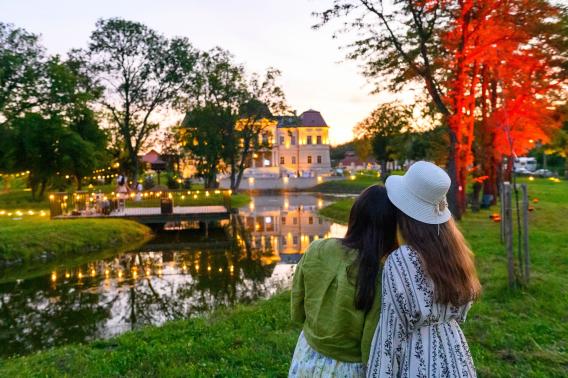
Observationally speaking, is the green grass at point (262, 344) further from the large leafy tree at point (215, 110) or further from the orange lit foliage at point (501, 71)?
the large leafy tree at point (215, 110)

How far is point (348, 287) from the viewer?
186cm

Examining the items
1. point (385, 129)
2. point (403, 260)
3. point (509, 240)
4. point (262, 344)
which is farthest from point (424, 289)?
point (385, 129)

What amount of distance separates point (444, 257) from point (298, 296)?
71 centimetres

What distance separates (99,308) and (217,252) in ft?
19.4

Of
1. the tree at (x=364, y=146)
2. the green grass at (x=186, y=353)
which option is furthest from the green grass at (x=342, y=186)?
the green grass at (x=186, y=353)

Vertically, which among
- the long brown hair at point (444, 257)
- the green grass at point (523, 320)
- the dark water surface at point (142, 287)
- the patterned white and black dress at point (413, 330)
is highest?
the long brown hair at point (444, 257)

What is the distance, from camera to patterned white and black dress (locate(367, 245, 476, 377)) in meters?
1.70

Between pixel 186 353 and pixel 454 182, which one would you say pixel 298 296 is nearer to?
pixel 186 353

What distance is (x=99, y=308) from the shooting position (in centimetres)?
851

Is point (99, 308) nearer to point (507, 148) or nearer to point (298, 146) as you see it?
point (507, 148)

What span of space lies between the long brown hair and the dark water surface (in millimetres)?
6485

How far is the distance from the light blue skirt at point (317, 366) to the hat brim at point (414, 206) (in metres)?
0.69

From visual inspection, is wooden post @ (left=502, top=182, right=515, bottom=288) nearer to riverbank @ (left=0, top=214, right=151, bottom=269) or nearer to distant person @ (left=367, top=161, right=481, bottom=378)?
distant person @ (left=367, top=161, right=481, bottom=378)

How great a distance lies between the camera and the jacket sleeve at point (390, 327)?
5.58 ft
